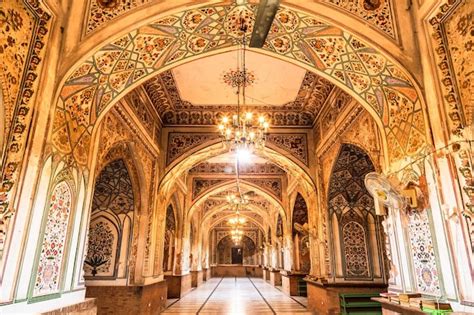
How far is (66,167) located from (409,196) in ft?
12.8

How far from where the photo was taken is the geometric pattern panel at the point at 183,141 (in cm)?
821

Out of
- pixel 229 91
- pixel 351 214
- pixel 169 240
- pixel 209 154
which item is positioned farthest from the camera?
pixel 169 240

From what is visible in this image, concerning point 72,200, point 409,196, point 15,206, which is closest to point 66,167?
point 72,200

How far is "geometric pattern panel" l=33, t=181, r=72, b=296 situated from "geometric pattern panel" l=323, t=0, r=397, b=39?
3.83 meters

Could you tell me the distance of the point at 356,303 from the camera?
6.41 meters

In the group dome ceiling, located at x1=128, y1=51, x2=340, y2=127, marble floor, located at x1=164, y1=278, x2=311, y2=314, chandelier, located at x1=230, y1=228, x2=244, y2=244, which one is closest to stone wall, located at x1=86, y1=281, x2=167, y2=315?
marble floor, located at x1=164, y1=278, x2=311, y2=314

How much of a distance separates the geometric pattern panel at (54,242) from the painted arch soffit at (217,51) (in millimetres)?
515

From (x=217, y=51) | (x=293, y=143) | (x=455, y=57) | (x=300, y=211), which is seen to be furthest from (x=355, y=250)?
(x=217, y=51)

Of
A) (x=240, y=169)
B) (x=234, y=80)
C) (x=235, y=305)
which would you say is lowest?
(x=235, y=305)

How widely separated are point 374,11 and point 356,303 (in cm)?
544

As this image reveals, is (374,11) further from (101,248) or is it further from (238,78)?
(101,248)

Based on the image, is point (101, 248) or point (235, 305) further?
point (235, 305)

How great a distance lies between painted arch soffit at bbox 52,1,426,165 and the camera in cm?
372

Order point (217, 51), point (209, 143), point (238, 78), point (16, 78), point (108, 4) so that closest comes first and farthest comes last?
1. point (16, 78)
2. point (108, 4)
3. point (217, 51)
4. point (238, 78)
5. point (209, 143)
